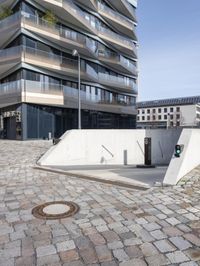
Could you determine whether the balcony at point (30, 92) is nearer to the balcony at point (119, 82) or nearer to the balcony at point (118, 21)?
the balcony at point (119, 82)

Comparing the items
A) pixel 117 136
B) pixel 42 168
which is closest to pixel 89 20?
pixel 117 136

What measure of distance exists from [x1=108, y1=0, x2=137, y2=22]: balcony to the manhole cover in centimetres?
3912

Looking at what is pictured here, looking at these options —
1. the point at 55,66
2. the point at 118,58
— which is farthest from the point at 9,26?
the point at 118,58

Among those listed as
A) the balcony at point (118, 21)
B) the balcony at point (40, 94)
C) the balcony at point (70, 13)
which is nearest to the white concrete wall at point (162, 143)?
the balcony at point (40, 94)

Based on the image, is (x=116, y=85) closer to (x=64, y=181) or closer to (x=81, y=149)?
(x=81, y=149)

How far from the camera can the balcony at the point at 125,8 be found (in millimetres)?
39156

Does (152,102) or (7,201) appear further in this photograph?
(152,102)

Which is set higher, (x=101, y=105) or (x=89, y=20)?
(x=89, y=20)

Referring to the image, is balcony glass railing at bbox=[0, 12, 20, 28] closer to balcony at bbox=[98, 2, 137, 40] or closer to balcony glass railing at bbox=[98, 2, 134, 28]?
balcony at bbox=[98, 2, 137, 40]

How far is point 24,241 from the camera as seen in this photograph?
416 centimetres

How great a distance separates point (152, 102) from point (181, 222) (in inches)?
4488

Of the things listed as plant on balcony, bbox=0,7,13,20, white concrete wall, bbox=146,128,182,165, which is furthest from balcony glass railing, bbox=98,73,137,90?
white concrete wall, bbox=146,128,182,165

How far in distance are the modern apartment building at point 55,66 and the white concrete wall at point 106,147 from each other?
12090 mm

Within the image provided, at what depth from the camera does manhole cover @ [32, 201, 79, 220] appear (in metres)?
Result: 5.20
